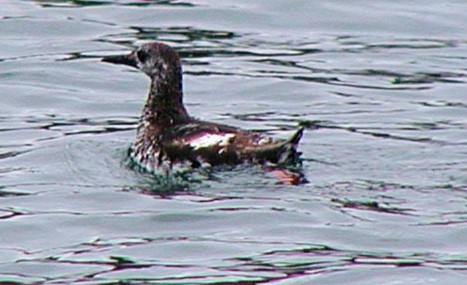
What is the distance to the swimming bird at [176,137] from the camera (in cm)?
1423

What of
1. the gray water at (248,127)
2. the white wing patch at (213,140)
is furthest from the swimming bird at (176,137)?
the gray water at (248,127)

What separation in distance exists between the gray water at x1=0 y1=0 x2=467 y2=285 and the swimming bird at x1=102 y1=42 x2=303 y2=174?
6.2 inches

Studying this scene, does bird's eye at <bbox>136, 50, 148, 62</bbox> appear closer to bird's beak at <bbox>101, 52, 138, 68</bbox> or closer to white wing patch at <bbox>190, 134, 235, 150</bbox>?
bird's beak at <bbox>101, 52, 138, 68</bbox>

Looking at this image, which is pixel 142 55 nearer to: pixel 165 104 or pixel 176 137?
pixel 165 104

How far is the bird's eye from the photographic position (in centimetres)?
1559

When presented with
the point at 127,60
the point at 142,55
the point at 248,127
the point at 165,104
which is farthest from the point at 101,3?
the point at 165,104

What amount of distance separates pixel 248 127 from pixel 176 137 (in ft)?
6.87

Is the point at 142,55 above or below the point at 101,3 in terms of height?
above

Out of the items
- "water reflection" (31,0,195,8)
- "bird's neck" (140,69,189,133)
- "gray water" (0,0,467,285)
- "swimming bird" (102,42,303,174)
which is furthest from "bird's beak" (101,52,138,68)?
"water reflection" (31,0,195,8)

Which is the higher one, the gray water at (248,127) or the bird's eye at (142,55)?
the bird's eye at (142,55)

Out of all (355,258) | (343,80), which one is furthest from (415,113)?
(355,258)

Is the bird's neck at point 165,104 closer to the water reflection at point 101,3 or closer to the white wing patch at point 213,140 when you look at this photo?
the white wing patch at point 213,140

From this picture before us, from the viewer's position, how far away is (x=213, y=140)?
14.3m

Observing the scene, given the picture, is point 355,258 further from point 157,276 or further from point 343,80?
point 343,80
